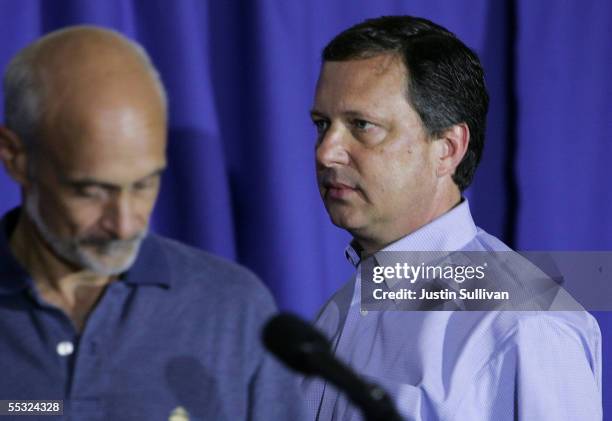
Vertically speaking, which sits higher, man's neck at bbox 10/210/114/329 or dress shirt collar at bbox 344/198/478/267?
man's neck at bbox 10/210/114/329

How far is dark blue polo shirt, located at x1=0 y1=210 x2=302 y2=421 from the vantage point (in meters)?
0.87

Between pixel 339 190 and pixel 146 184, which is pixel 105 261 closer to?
pixel 146 184

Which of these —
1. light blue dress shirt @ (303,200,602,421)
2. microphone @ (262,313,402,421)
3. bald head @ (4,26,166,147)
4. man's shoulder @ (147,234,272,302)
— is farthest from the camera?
light blue dress shirt @ (303,200,602,421)

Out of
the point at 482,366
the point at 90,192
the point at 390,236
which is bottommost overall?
the point at 482,366

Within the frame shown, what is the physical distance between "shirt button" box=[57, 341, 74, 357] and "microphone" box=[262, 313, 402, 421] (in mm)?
266

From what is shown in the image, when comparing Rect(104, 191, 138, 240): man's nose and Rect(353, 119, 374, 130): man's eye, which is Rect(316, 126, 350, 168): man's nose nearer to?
Rect(353, 119, 374, 130): man's eye

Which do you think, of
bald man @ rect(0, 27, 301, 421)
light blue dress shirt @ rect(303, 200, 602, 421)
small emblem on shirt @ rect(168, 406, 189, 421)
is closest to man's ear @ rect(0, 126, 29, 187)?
bald man @ rect(0, 27, 301, 421)

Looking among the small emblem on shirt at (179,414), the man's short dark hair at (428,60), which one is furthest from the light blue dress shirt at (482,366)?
the small emblem on shirt at (179,414)

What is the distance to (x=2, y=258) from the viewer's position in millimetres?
926

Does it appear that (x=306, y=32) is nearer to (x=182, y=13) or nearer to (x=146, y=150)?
(x=182, y=13)

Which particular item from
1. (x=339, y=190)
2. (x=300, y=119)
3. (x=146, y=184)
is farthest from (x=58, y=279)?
(x=300, y=119)

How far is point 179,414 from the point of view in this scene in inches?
34.7

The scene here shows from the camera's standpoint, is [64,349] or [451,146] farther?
[451,146]

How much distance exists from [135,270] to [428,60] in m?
0.72
